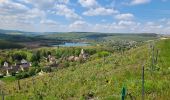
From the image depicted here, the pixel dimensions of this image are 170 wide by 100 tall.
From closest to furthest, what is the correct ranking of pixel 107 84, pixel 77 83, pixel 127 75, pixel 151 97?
pixel 151 97 → pixel 107 84 → pixel 127 75 → pixel 77 83

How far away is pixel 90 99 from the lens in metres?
18.8

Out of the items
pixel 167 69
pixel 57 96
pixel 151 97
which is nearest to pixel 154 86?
pixel 151 97

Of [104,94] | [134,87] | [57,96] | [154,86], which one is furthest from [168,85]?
[57,96]

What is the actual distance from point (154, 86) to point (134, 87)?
1.27 meters

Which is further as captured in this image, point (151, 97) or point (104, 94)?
point (104, 94)

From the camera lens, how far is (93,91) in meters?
20.2

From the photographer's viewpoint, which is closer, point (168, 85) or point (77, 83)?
point (168, 85)

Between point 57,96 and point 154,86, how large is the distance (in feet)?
Answer: 22.5

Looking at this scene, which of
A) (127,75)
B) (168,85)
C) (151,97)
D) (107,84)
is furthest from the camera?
(127,75)

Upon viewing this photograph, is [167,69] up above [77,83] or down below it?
above

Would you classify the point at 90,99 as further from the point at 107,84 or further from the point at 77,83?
the point at 77,83

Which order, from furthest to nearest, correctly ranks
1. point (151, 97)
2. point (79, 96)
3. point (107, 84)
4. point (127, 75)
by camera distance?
point (127, 75), point (107, 84), point (79, 96), point (151, 97)

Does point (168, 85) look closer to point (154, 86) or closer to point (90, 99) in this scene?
point (154, 86)

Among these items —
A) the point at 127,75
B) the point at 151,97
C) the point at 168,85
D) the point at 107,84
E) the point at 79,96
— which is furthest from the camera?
the point at 127,75
